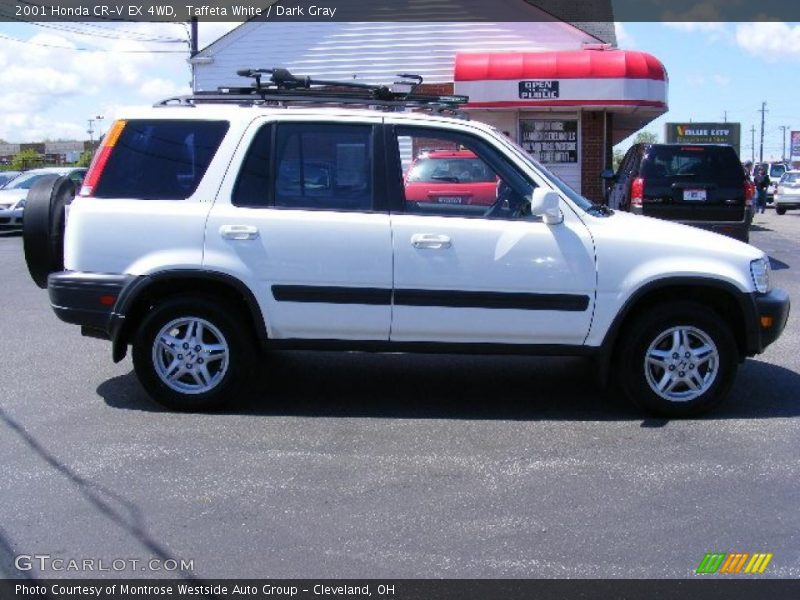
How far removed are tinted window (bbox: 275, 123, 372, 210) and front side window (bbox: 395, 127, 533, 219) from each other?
254 millimetres

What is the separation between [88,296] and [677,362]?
384 centimetres

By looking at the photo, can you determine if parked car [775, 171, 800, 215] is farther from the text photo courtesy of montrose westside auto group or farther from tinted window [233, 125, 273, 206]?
tinted window [233, 125, 273, 206]

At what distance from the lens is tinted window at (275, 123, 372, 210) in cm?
611

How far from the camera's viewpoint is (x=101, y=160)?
6.22 m

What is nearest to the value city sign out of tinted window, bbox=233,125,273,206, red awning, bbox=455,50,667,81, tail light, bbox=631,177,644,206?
red awning, bbox=455,50,667,81

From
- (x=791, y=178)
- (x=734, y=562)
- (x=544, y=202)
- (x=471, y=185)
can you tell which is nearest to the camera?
(x=734, y=562)

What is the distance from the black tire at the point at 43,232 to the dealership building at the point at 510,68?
530 inches

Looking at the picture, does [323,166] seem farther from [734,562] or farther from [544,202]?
[734,562]

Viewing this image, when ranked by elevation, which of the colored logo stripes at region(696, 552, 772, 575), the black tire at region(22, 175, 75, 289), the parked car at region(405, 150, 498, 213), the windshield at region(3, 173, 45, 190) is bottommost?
the colored logo stripes at region(696, 552, 772, 575)

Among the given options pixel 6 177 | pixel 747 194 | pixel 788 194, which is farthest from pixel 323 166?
pixel 788 194

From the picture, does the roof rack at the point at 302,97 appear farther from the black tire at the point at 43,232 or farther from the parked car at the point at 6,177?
the parked car at the point at 6,177

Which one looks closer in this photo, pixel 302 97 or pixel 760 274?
pixel 760 274

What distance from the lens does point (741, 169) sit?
1330 centimetres

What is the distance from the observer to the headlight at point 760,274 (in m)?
6.08
